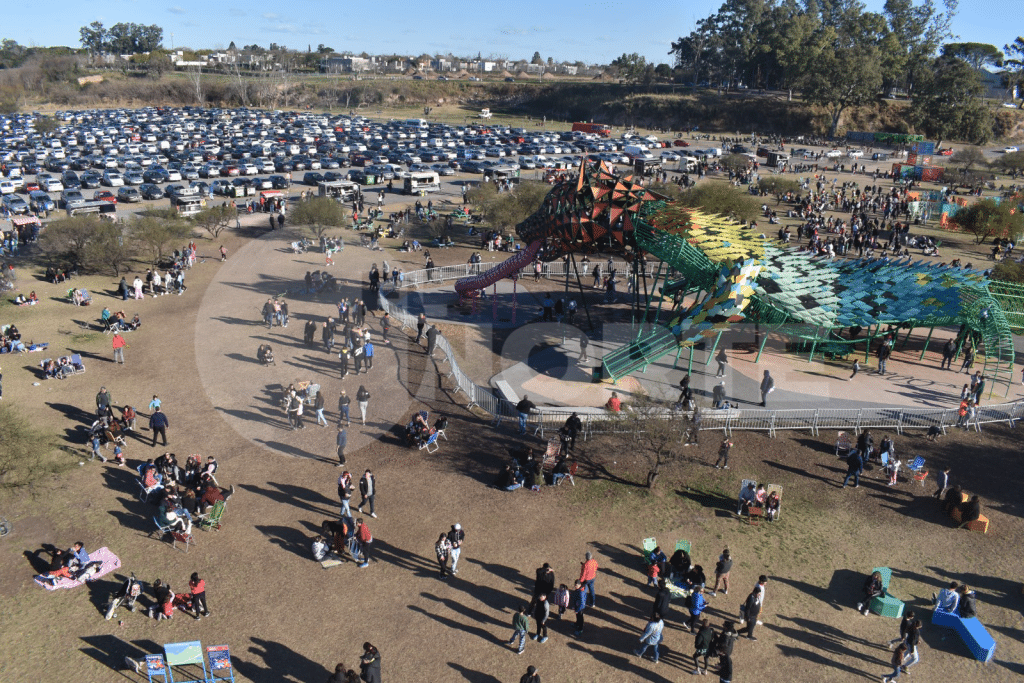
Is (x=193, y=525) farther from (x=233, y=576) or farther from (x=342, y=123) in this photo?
(x=342, y=123)

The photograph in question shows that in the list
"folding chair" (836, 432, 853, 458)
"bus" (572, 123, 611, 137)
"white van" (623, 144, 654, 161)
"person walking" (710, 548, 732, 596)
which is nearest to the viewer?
"person walking" (710, 548, 732, 596)

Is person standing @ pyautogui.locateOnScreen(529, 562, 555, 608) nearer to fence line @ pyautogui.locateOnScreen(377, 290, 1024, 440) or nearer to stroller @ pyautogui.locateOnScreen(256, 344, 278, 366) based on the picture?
fence line @ pyautogui.locateOnScreen(377, 290, 1024, 440)

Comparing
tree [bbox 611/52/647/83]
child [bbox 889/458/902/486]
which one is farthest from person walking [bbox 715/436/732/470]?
tree [bbox 611/52/647/83]

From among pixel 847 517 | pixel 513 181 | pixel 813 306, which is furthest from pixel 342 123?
pixel 847 517

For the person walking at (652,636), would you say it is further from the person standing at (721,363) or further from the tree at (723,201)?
the tree at (723,201)

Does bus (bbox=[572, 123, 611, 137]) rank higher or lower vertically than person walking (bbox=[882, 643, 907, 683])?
higher

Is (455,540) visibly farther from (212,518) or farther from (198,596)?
(212,518)

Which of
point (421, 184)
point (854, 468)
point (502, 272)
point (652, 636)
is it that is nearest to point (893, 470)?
point (854, 468)
